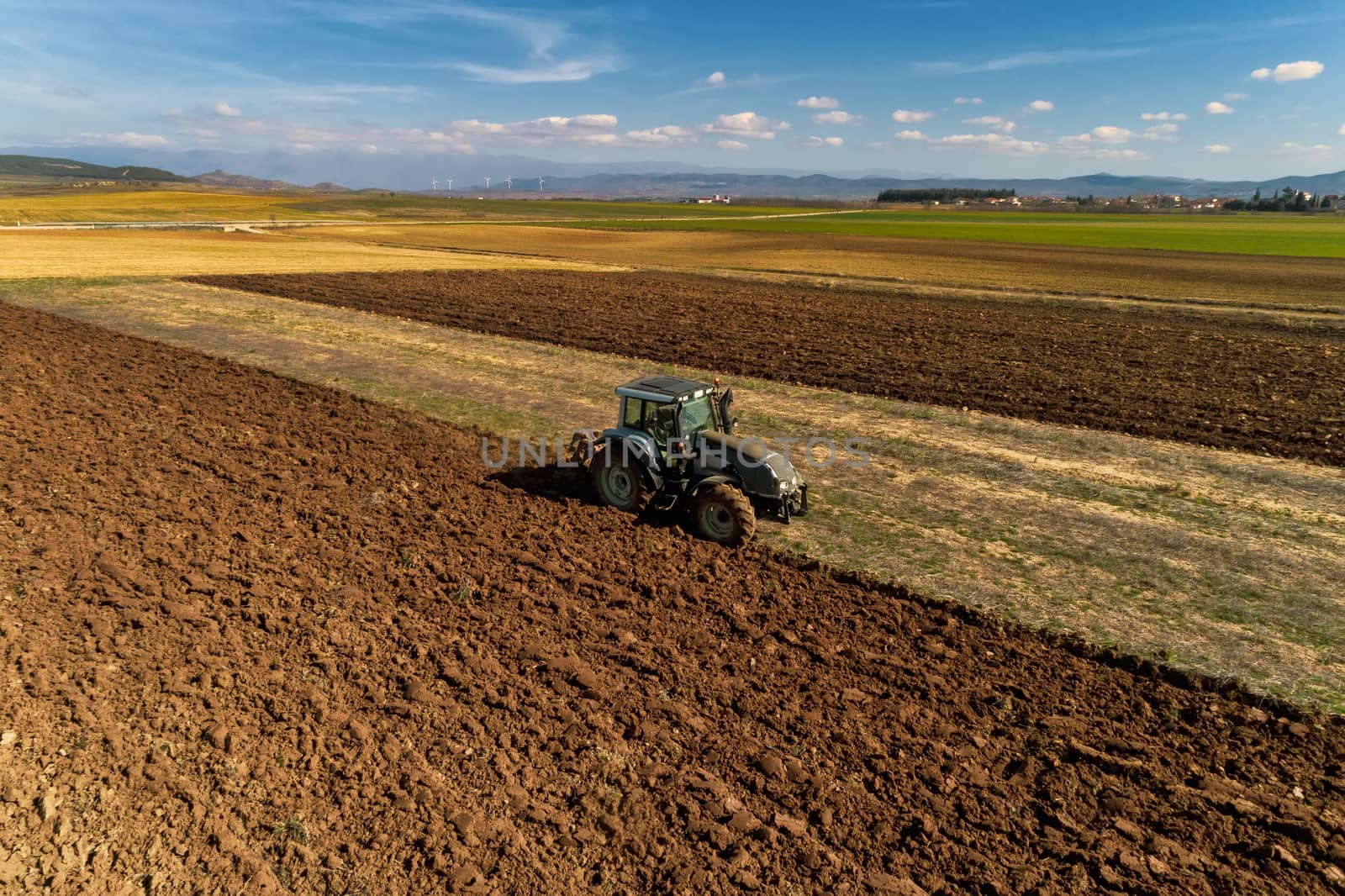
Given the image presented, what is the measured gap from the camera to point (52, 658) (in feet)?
24.8

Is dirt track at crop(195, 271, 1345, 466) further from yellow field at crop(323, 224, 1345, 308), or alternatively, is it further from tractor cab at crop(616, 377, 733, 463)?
tractor cab at crop(616, 377, 733, 463)

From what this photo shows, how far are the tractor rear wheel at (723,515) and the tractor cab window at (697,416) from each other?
928 mm

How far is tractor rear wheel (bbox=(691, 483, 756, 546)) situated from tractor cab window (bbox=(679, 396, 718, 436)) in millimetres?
928

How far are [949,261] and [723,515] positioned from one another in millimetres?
54656


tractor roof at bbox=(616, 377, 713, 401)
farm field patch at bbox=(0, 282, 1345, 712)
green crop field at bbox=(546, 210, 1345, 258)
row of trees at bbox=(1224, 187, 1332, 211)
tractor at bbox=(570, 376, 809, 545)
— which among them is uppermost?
row of trees at bbox=(1224, 187, 1332, 211)

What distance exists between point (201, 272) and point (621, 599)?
141ft

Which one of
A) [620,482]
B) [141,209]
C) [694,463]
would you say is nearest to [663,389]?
[694,463]

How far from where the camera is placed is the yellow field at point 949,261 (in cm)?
4250

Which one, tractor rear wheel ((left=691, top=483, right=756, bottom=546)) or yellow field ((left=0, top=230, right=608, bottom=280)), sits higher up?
yellow field ((left=0, top=230, right=608, bottom=280))

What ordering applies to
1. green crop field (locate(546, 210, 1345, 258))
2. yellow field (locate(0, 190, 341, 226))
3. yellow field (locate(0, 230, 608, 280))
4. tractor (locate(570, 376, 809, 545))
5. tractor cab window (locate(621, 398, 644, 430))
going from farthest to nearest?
yellow field (locate(0, 190, 341, 226)) < green crop field (locate(546, 210, 1345, 258)) < yellow field (locate(0, 230, 608, 280)) < tractor cab window (locate(621, 398, 644, 430)) < tractor (locate(570, 376, 809, 545))

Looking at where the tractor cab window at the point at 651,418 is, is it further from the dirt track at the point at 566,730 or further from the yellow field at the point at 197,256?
the yellow field at the point at 197,256

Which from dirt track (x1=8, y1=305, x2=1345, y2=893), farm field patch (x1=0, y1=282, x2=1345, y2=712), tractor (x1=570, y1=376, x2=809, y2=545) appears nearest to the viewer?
dirt track (x1=8, y1=305, x2=1345, y2=893)

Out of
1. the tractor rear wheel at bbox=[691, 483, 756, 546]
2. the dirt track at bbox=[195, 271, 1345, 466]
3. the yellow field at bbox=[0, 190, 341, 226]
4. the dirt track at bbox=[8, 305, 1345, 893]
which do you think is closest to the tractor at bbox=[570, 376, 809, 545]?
the tractor rear wheel at bbox=[691, 483, 756, 546]

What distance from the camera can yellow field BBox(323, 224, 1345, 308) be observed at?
4250 cm
